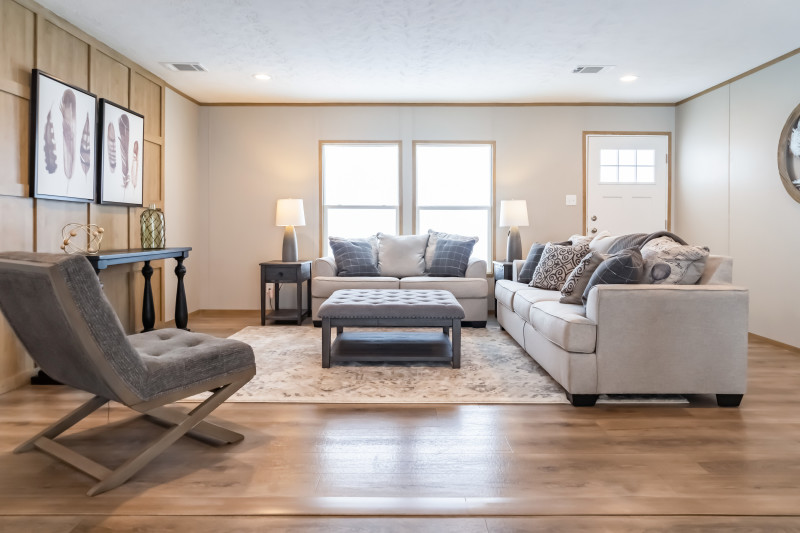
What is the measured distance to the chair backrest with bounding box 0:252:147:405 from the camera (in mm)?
1865

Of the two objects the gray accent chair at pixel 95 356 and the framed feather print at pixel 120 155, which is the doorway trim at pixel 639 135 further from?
the gray accent chair at pixel 95 356

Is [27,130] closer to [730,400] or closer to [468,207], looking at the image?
[468,207]

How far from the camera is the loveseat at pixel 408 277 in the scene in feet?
17.8

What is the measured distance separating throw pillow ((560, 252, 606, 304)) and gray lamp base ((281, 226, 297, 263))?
3312 millimetres

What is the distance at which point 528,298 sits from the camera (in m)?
4.04

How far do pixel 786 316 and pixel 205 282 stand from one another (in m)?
5.94

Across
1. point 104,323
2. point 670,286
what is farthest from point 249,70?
point 670,286

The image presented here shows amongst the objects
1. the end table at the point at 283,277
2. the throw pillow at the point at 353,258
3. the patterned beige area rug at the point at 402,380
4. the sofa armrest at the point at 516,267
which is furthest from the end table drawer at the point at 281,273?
the sofa armrest at the point at 516,267

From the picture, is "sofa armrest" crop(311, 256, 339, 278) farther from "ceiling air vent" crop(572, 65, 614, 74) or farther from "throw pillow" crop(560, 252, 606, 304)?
"ceiling air vent" crop(572, 65, 614, 74)

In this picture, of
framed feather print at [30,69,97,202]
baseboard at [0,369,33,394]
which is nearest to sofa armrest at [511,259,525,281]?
framed feather print at [30,69,97,202]

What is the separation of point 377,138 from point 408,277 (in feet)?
5.93

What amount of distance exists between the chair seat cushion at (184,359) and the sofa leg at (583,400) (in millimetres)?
1755

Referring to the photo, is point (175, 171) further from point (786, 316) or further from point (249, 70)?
point (786, 316)

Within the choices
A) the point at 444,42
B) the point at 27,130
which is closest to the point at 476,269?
the point at 444,42
